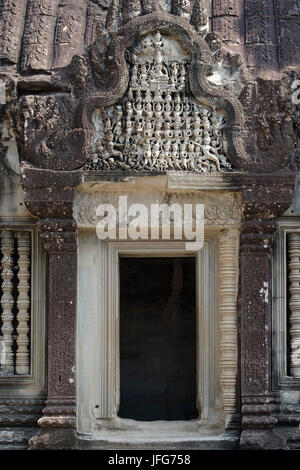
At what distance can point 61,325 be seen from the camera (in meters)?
7.60

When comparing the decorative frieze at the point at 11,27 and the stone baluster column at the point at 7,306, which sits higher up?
the decorative frieze at the point at 11,27

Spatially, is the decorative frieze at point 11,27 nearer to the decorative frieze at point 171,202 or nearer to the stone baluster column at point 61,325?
the decorative frieze at point 171,202

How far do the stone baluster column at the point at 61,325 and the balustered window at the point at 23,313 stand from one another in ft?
1.11

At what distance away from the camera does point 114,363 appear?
7863mm

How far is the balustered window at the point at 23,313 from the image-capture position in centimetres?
789

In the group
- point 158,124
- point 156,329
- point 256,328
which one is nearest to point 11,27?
point 158,124

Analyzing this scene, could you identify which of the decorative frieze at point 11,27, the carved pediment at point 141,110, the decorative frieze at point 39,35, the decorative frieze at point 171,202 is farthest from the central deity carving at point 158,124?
the decorative frieze at point 11,27

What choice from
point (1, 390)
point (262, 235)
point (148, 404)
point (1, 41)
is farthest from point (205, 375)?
point (148, 404)

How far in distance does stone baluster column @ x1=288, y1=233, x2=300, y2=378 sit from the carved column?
0.57 meters

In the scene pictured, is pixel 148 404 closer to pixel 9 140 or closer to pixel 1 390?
pixel 1 390

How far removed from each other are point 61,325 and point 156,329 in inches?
207

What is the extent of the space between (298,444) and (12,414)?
2597 millimetres

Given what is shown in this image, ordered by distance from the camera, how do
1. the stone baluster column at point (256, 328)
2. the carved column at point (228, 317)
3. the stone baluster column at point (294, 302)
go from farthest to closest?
the stone baluster column at point (294, 302)
the carved column at point (228, 317)
the stone baluster column at point (256, 328)

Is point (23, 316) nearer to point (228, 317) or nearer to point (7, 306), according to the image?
point (7, 306)
